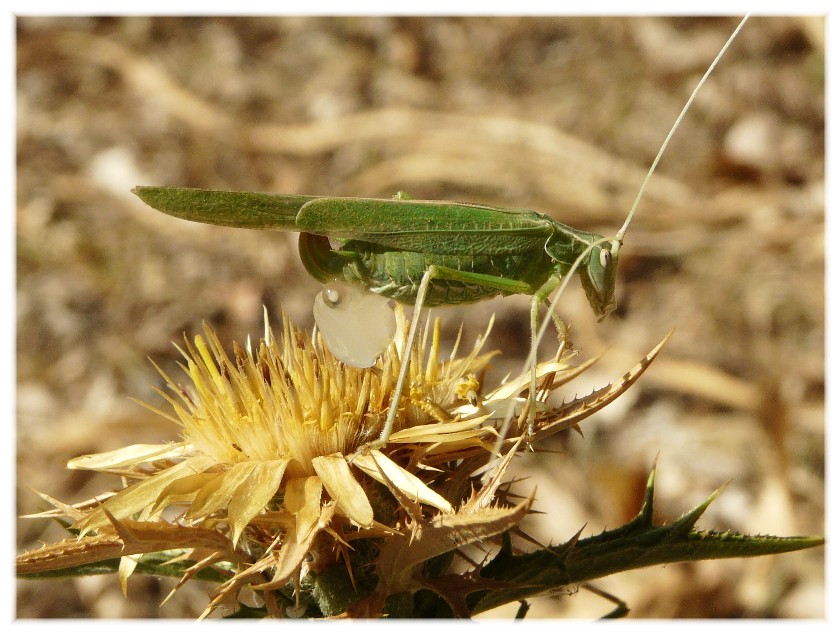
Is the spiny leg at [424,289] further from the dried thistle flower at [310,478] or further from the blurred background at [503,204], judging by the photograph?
the blurred background at [503,204]

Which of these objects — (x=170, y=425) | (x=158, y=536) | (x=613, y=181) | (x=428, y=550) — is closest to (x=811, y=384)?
(x=613, y=181)

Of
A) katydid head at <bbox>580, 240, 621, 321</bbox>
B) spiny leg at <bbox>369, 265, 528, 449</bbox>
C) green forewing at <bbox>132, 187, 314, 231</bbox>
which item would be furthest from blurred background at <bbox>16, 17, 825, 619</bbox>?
green forewing at <bbox>132, 187, 314, 231</bbox>

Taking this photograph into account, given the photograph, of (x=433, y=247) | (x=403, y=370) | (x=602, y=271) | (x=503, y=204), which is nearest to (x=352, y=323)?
(x=403, y=370)

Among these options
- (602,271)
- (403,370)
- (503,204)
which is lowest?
(403,370)

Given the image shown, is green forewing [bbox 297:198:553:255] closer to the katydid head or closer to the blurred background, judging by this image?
the katydid head

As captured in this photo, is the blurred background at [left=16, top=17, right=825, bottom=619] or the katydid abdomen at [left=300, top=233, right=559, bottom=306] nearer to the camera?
the katydid abdomen at [left=300, top=233, right=559, bottom=306]

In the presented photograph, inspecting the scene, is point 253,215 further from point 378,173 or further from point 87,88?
point 87,88

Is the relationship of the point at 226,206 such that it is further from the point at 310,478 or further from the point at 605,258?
the point at 605,258
